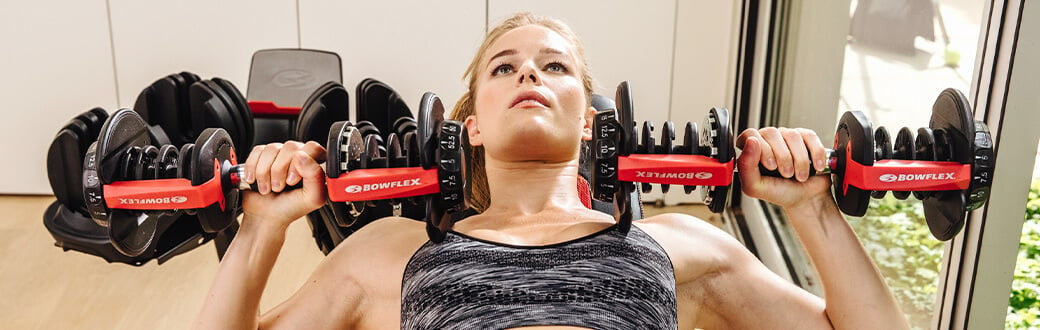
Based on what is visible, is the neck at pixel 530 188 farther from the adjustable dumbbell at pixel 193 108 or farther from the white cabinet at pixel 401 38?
the white cabinet at pixel 401 38

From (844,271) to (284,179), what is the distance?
38.0 inches

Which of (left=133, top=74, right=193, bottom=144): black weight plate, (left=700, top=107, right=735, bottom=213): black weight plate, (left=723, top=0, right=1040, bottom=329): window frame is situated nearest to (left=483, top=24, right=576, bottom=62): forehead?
(left=700, top=107, right=735, bottom=213): black weight plate

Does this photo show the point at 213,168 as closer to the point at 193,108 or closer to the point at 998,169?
the point at 193,108

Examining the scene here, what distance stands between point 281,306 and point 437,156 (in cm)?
42

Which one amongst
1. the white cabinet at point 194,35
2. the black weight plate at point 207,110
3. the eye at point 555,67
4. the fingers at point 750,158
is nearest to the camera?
the fingers at point 750,158

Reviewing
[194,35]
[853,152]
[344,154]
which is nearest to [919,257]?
[853,152]

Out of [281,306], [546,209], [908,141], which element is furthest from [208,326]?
[908,141]

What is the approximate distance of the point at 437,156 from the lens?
4.99 ft

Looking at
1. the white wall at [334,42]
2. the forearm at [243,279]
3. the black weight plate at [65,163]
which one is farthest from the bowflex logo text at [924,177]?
the white wall at [334,42]

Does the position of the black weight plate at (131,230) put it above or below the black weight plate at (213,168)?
below

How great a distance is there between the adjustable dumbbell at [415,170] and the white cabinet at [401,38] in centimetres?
244

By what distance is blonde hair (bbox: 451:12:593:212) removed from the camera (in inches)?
75.6

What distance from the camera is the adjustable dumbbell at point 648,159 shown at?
147 centimetres

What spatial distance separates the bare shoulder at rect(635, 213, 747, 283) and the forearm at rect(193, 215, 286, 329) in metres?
0.67
